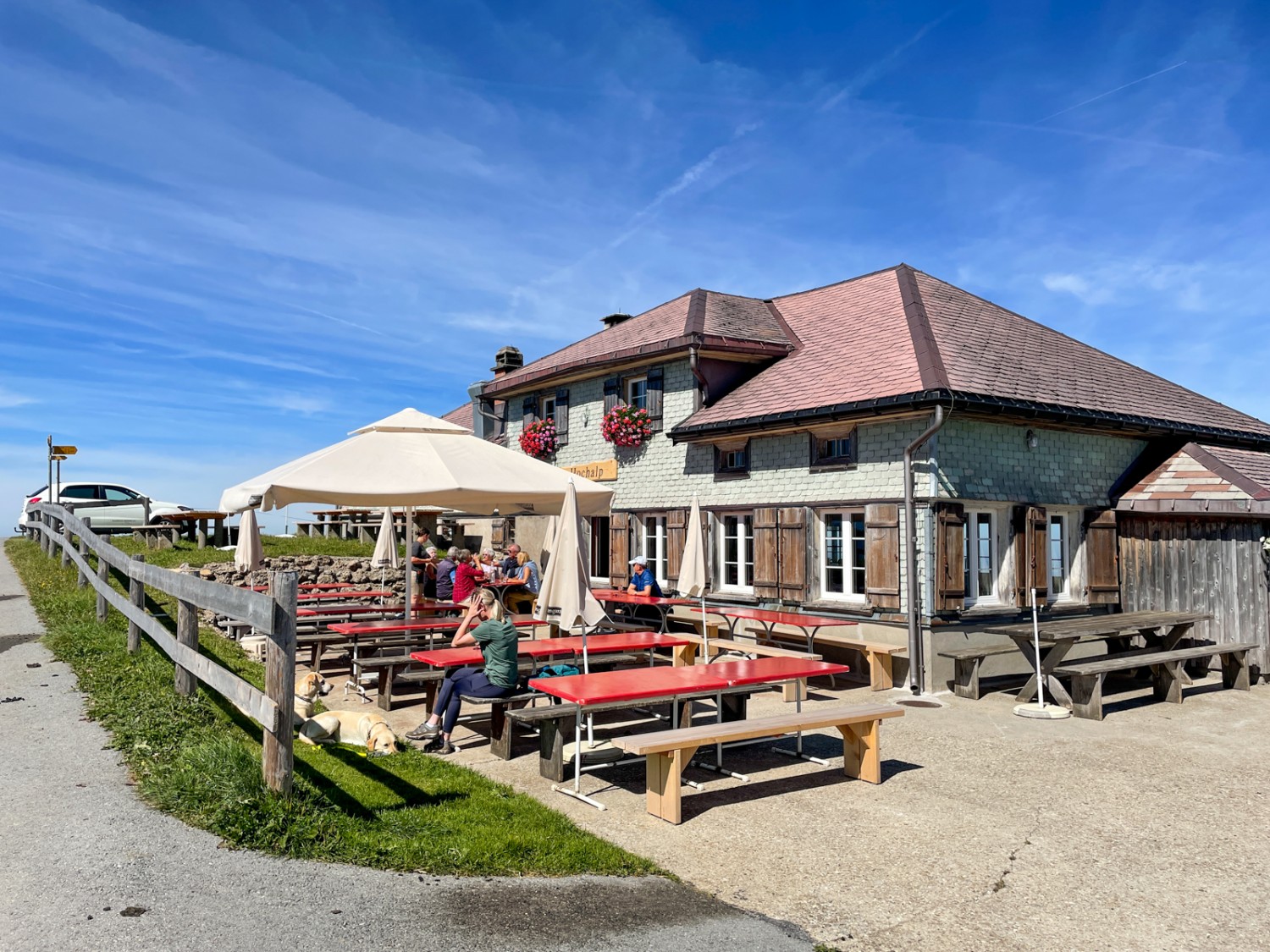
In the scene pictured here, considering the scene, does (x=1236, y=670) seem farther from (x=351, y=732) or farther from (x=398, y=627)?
(x=351, y=732)

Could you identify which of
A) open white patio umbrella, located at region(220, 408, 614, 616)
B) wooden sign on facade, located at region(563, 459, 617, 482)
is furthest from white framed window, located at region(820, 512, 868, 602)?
wooden sign on facade, located at region(563, 459, 617, 482)

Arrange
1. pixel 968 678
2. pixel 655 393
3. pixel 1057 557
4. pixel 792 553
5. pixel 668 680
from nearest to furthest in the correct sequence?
1. pixel 668 680
2. pixel 968 678
3. pixel 792 553
4. pixel 1057 557
5. pixel 655 393

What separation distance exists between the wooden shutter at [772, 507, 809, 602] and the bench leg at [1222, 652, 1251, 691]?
539cm

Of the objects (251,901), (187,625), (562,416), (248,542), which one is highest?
(562,416)

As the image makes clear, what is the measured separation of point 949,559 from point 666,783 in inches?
264

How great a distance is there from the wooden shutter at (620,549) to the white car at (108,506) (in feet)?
40.5

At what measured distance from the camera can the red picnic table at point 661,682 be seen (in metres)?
6.66

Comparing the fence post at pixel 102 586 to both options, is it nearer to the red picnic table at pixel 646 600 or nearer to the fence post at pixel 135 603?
the fence post at pixel 135 603

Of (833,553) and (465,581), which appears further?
(833,553)

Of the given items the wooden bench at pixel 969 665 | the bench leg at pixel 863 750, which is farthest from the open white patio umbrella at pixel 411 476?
the wooden bench at pixel 969 665

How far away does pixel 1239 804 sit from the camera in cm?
675

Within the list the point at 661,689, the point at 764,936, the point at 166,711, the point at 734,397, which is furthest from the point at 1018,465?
the point at 166,711

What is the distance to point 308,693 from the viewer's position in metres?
9.10

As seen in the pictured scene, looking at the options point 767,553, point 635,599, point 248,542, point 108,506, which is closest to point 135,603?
point 248,542
